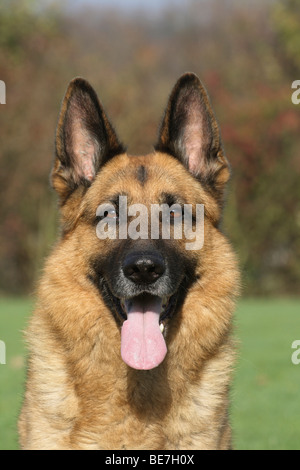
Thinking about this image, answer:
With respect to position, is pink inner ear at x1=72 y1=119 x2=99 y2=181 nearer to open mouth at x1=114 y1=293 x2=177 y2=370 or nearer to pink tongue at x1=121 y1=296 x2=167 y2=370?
open mouth at x1=114 y1=293 x2=177 y2=370

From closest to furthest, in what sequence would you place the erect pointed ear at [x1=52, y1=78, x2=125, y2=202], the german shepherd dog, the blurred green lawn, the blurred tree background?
the german shepherd dog < the erect pointed ear at [x1=52, y1=78, x2=125, y2=202] < the blurred green lawn < the blurred tree background

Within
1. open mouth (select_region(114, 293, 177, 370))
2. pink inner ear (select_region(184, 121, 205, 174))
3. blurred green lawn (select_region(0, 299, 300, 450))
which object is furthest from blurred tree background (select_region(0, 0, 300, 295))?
open mouth (select_region(114, 293, 177, 370))

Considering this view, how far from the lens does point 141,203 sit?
14.1ft

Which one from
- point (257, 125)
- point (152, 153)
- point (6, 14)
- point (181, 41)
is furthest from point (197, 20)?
point (152, 153)

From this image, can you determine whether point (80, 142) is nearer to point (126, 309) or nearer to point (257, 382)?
point (126, 309)

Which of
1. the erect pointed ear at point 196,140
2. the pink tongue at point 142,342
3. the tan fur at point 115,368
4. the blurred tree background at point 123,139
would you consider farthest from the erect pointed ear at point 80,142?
the blurred tree background at point 123,139

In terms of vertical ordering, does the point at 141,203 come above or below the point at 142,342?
above

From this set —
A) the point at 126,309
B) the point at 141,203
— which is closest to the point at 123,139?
the point at 141,203

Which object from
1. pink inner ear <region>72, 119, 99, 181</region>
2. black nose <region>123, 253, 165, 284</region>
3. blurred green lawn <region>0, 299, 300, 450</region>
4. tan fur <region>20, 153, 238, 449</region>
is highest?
pink inner ear <region>72, 119, 99, 181</region>

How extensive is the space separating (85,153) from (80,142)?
8cm

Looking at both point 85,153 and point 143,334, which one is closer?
point 143,334

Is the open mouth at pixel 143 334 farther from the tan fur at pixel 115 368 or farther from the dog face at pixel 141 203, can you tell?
the tan fur at pixel 115 368

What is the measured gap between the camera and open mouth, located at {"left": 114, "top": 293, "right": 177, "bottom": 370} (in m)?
3.98
